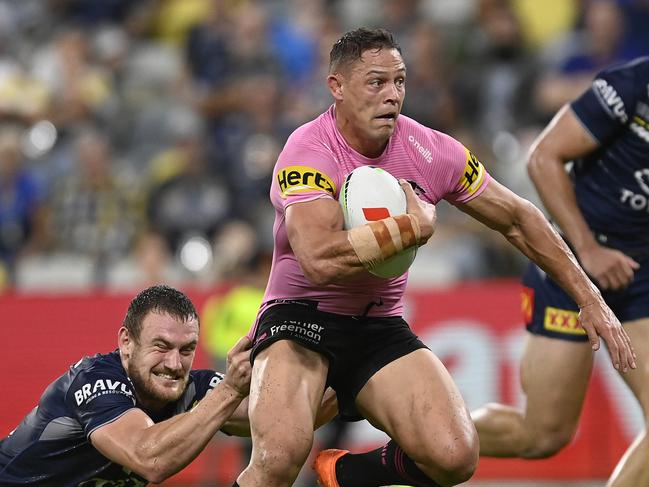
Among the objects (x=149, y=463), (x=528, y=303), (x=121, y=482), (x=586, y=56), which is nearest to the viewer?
(x=149, y=463)

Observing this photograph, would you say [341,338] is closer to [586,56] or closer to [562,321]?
[562,321]

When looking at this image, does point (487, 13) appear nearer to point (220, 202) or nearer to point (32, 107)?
point (220, 202)

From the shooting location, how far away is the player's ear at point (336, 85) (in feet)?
18.1

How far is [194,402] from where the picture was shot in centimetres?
573

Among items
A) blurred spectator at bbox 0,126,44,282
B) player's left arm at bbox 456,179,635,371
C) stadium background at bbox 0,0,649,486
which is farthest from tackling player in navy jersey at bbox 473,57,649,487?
blurred spectator at bbox 0,126,44,282

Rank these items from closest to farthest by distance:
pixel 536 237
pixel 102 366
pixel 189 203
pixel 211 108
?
pixel 102 366
pixel 536 237
pixel 189 203
pixel 211 108

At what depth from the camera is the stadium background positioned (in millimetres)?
9633

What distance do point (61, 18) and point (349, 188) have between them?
1006 centimetres

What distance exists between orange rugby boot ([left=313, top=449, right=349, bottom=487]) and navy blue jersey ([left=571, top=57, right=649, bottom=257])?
179 cm

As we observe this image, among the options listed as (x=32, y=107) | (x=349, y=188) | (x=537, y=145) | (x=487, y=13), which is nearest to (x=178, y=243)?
(x=32, y=107)

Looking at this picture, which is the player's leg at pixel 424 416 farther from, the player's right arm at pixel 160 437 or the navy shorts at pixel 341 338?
the player's right arm at pixel 160 437

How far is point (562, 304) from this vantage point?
648 centimetres

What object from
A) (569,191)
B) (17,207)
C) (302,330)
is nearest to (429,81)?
(17,207)

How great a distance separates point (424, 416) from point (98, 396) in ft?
4.60
